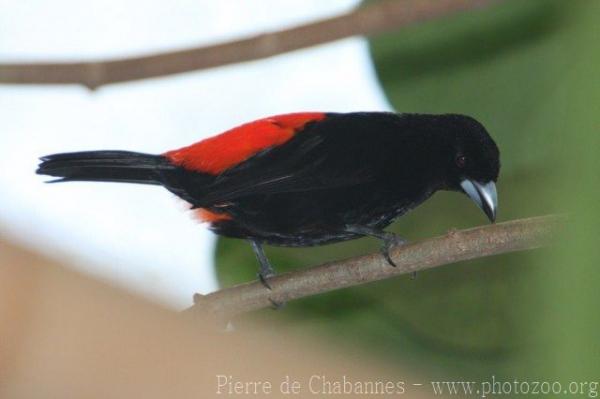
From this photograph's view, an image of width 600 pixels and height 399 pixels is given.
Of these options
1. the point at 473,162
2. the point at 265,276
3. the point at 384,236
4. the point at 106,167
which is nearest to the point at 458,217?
the point at 473,162

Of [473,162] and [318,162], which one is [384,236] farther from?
[473,162]

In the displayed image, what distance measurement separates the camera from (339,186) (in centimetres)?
273

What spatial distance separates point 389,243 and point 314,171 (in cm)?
35

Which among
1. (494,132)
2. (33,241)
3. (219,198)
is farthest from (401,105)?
(33,241)

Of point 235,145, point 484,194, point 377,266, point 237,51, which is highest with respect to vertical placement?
point 235,145

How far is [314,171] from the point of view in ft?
8.71

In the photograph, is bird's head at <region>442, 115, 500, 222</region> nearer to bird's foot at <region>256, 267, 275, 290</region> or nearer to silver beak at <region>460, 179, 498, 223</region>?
silver beak at <region>460, 179, 498, 223</region>

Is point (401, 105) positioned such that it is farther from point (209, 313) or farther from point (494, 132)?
point (209, 313)

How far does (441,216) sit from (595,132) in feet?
9.35

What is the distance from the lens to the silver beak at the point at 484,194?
2.72m

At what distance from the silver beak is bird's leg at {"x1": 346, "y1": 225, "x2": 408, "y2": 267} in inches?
13.6

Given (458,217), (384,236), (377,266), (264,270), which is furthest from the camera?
(458,217)

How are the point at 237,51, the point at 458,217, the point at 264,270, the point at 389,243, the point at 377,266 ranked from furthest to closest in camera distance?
the point at 458,217, the point at 264,270, the point at 389,243, the point at 377,266, the point at 237,51

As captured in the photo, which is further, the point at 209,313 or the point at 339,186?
the point at 339,186
